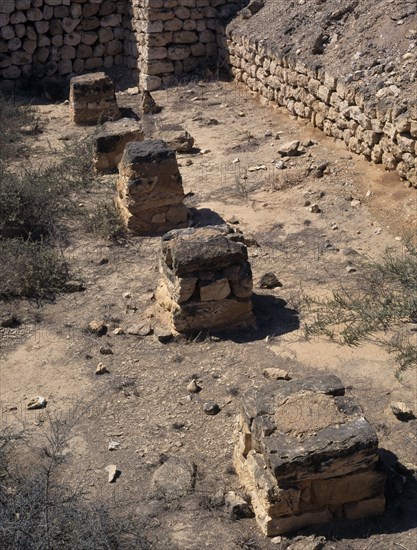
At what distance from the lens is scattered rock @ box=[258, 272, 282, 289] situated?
8.30 meters

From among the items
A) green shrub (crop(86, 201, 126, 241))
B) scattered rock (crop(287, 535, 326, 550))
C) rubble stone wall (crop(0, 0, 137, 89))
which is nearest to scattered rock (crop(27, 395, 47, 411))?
scattered rock (crop(287, 535, 326, 550))

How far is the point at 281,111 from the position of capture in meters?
13.3

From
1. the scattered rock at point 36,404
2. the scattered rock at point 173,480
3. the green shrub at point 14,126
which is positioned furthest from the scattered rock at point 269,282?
the green shrub at point 14,126

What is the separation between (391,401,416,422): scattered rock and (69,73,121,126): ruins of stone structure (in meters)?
9.04

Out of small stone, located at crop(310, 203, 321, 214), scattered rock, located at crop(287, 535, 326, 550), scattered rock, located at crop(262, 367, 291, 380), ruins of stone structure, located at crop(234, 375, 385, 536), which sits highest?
ruins of stone structure, located at crop(234, 375, 385, 536)

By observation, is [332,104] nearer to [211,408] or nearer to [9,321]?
[9,321]

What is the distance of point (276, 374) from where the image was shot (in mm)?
6723

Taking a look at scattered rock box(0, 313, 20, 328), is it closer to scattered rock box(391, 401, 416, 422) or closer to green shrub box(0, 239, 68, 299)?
green shrub box(0, 239, 68, 299)

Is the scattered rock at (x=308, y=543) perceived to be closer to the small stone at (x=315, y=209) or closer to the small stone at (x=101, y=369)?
the small stone at (x=101, y=369)

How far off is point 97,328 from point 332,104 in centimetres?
551

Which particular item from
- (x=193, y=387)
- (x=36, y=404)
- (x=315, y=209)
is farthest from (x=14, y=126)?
(x=193, y=387)

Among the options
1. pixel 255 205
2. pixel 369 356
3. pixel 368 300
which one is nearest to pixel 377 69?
pixel 255 205

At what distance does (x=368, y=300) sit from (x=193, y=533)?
129 inches

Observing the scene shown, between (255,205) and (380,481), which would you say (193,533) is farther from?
(255,205)
